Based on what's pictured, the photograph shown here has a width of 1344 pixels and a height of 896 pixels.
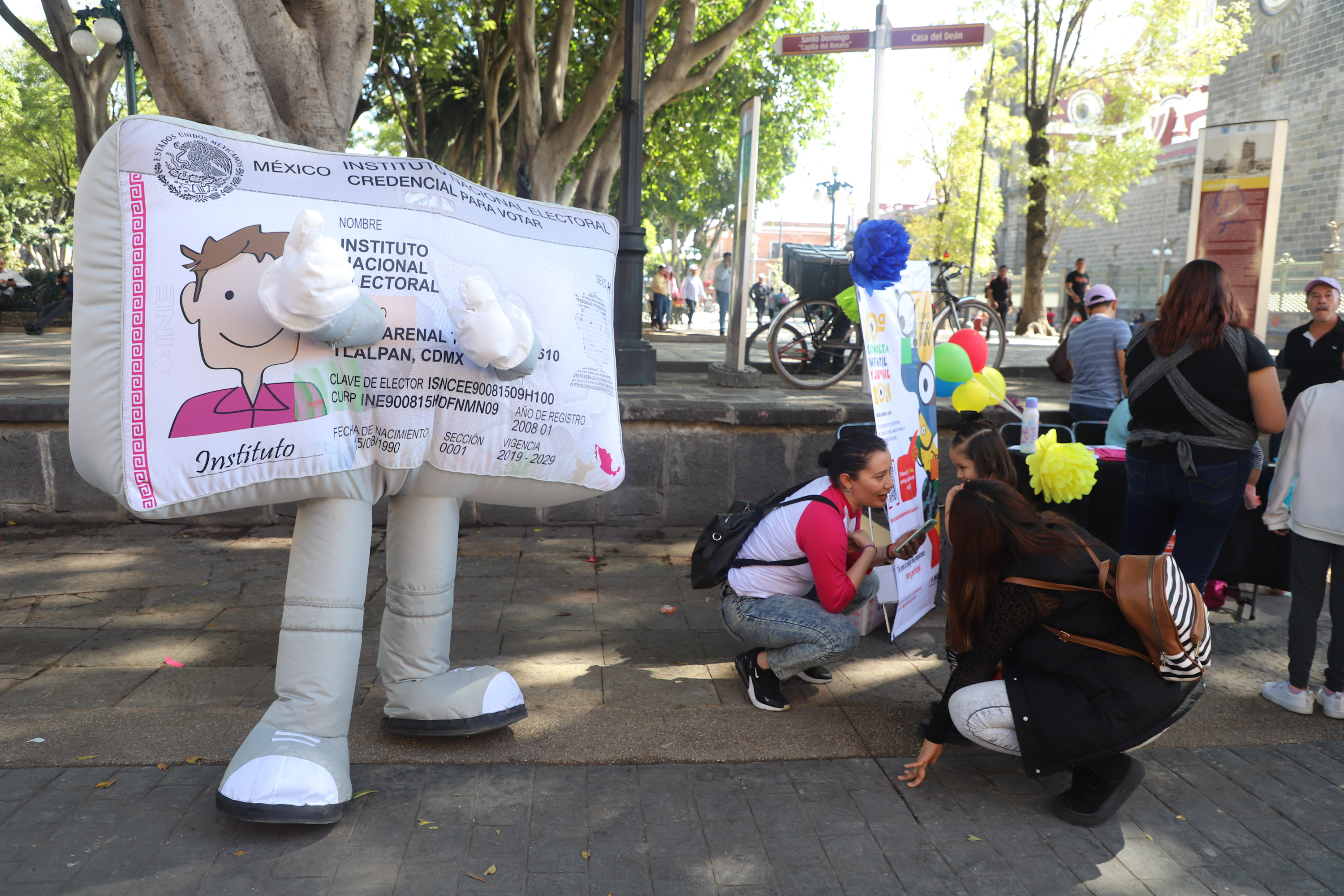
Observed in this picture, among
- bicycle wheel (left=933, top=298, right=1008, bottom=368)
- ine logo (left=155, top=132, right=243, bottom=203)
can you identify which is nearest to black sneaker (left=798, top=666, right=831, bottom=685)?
ine logo (left=155, top=132, right=243, bottom=203)

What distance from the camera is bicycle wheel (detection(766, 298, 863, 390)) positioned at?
8148 mm

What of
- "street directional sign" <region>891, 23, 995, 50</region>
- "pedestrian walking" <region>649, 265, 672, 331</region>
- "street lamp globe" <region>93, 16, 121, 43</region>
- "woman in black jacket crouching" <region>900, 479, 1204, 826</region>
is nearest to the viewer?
"woman in black jacket crouching" <region>900, 479, 1204, 826</region>

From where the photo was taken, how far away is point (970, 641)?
300 centimetres

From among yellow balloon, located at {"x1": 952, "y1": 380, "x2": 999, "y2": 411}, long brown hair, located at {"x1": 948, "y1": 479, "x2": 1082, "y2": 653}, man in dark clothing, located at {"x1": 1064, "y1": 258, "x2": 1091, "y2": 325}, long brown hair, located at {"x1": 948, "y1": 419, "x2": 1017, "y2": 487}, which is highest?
man in dark clothing, located at {"x1": 1064, "y1": 258, "x2": 1091, "y2": 325}

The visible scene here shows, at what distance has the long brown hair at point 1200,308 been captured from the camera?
12.6ft

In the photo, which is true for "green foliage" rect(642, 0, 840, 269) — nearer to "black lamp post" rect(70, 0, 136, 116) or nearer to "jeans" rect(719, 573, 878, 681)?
"black lamp post" rect(70, 0, 136, 116)

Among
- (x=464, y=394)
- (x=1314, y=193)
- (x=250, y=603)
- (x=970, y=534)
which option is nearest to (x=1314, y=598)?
(x=970, y=534)

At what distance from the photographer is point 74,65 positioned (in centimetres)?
1286

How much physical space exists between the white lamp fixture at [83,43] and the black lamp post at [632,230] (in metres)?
9.31

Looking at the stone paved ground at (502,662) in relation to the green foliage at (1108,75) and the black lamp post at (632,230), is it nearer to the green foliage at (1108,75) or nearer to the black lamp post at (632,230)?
the black lamp post at (632,230)

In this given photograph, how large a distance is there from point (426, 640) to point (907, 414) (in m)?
2.52

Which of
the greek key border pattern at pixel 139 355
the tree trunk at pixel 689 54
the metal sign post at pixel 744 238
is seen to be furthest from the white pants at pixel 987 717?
the tree trunk at pixel 689 54

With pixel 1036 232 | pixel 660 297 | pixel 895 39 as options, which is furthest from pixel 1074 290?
pixel 895 39

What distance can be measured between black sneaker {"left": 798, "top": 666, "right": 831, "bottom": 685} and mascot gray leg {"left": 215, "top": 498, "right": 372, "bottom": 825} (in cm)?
187
